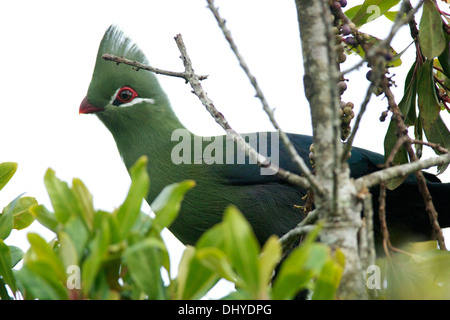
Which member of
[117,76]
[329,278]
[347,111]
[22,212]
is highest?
[117,76]

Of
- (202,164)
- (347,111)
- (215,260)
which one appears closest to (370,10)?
(347,111)

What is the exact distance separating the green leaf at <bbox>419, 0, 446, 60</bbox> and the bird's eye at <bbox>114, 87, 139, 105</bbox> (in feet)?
6.37

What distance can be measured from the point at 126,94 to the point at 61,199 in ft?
7.55

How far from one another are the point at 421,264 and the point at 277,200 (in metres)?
1.77

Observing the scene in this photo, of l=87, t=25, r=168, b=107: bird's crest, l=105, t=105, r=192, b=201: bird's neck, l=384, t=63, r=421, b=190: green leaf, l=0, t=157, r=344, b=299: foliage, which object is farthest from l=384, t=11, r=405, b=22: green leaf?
l=0, t=157, r=344, b=299: foliage

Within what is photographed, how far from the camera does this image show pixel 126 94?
11.8ft

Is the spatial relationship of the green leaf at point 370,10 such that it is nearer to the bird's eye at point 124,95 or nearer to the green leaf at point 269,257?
the bird's eye at point 124,95

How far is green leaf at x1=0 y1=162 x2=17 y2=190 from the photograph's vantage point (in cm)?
211

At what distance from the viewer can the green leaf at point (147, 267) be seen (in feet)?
4.10

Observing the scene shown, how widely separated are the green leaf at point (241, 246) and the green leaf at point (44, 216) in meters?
0.54

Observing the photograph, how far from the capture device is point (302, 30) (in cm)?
164

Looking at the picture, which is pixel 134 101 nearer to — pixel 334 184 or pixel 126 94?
pixel 126 94
